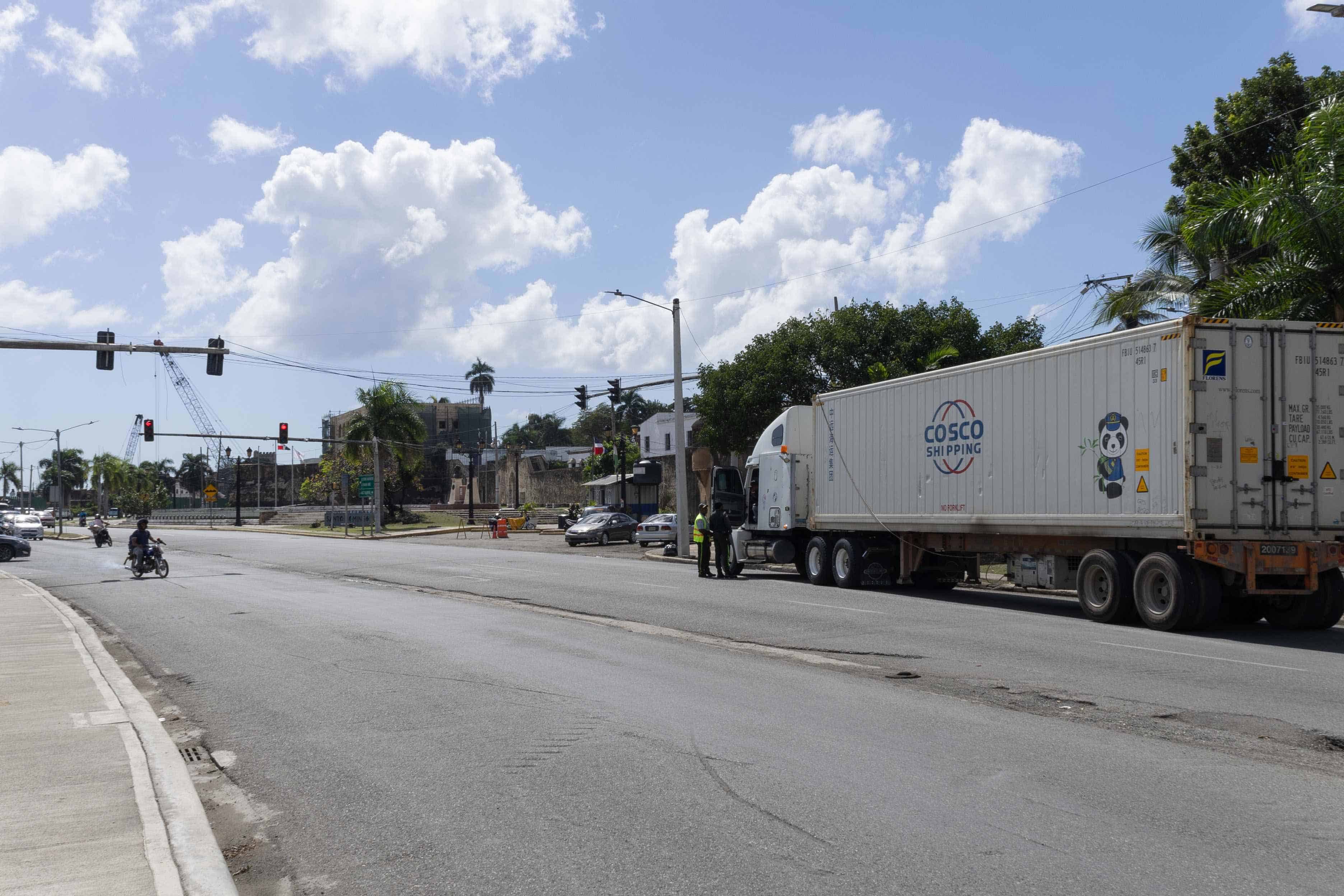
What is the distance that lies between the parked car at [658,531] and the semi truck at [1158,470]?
21463mm

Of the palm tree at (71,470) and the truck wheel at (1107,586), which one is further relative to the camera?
the palm tree at (71,470)

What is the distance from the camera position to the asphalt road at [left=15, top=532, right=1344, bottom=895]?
505 cm

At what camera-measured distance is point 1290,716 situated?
330 inches

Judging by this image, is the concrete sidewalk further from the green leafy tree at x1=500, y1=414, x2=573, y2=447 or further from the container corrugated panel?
the green leafy tree at x1=500, y1=414, x2=573, y2=447

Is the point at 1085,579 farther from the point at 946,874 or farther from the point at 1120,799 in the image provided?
the point at 946,874

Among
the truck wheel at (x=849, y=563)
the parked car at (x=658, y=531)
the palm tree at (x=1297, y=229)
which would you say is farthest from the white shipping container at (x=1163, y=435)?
the parked car at (x=658, y=531)

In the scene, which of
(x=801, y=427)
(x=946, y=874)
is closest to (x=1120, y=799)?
(x=946, y=874)

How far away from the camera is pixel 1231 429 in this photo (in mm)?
13953

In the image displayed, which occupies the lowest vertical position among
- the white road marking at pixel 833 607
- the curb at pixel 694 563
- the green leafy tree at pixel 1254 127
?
the curb at pixel 694 563

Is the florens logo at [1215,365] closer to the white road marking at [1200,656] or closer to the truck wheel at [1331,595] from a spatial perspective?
the truck wheel at [1331,595]

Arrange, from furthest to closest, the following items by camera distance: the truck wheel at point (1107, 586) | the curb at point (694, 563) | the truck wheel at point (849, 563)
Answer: the curb at point (694, 563)
the truck wheel at point (849, 563)
the truck wheel at point (1107, 586)

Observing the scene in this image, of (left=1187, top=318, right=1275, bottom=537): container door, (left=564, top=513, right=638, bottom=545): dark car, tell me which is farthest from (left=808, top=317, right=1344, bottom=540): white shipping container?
(left=564, top=513, right=638, bottom=545): dark car

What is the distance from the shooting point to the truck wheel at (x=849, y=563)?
21484mm

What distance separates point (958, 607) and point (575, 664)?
8.47 m
